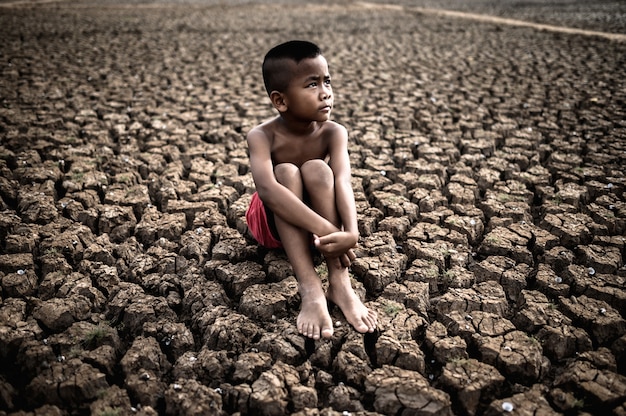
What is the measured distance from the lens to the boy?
1590mm

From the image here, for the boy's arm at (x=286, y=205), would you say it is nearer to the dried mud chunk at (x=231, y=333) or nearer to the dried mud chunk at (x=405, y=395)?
the dried mud chunk at (x=231, y=333)

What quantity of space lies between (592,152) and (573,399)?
7.10ft

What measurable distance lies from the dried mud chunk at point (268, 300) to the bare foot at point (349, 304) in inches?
6.1

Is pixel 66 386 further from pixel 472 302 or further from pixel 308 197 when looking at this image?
pixel 472 302

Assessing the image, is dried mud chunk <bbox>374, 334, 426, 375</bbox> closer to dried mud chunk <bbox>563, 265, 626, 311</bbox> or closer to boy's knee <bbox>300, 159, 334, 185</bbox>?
boy's knee <bbox>300, 159, 334, 185</bbox>

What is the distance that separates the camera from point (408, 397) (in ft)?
4.33

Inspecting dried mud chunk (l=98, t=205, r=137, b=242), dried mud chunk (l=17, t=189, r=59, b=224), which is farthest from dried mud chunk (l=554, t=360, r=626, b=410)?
dried mud chunk (l=17, t=189, r=59, b=224)

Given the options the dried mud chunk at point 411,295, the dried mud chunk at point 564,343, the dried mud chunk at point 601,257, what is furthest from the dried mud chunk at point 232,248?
the dried mud chunk at point 601,257

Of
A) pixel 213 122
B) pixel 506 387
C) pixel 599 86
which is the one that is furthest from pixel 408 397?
pixel 599 86

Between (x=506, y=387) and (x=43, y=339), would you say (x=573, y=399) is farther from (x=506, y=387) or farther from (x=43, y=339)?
(x=43, y=339)

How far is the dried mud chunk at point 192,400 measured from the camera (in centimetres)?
128

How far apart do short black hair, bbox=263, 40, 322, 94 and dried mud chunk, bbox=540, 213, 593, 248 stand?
1426mm

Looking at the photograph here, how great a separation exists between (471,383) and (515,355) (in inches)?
8.2

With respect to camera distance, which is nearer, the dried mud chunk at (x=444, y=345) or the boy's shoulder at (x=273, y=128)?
the dried mud chunk at (x=444, y=345)
